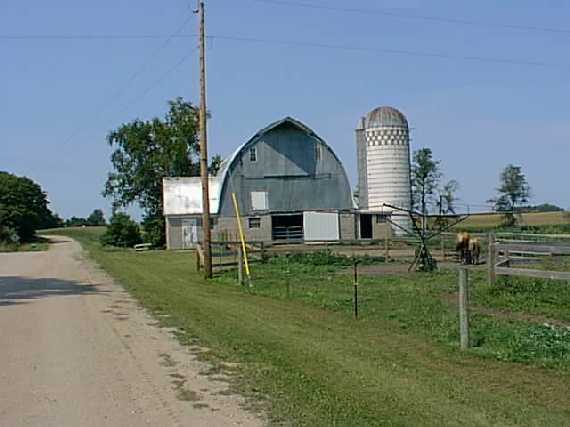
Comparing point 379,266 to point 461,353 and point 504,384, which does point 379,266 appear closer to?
point 461,353

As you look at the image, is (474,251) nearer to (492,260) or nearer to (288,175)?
(492,260)

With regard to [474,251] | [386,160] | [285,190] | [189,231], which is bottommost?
[474,251]

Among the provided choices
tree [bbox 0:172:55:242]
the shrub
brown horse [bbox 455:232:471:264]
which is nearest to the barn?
the shrub

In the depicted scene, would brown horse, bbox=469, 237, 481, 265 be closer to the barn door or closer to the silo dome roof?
the silo dome roof

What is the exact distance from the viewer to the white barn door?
6038cm

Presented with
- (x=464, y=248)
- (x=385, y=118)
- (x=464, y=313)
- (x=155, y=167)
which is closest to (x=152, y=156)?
(x=155, y=167)

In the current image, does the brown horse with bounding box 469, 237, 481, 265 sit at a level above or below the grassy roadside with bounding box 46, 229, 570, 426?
above

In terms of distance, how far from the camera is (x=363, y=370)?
383 inches

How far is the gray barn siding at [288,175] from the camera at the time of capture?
60531 mm

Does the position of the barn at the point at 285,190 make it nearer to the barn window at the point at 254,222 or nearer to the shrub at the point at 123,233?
the barn window at the point at 254,222

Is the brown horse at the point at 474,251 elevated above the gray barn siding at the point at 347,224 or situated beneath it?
situated beneath

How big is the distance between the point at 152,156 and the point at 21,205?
39.8 meters

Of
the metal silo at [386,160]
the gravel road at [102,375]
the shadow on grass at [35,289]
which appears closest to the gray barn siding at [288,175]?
the metal silo at [386,160]

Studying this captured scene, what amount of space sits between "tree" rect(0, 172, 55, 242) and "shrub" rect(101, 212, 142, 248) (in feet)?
55.0
